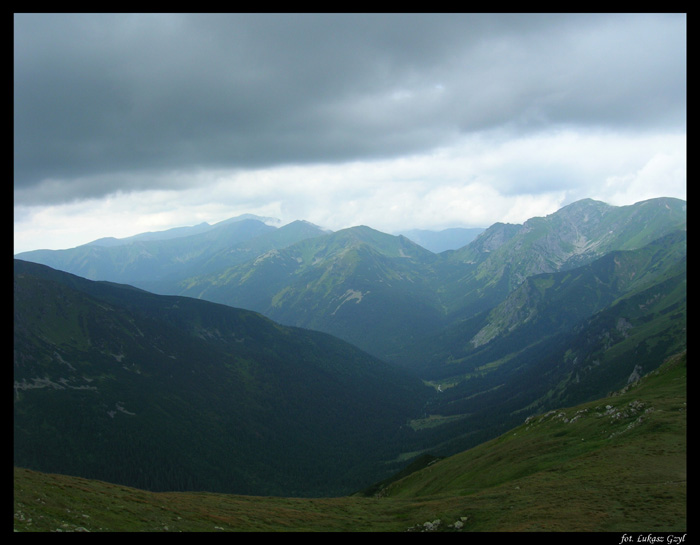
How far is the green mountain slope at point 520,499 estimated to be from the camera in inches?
1853

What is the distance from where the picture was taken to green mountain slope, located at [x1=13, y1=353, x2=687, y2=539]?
154 feet

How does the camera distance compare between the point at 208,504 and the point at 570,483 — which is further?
the point at 208,504

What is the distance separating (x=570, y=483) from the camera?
66500 millimetres

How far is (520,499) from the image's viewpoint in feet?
211

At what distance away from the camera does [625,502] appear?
169ft
